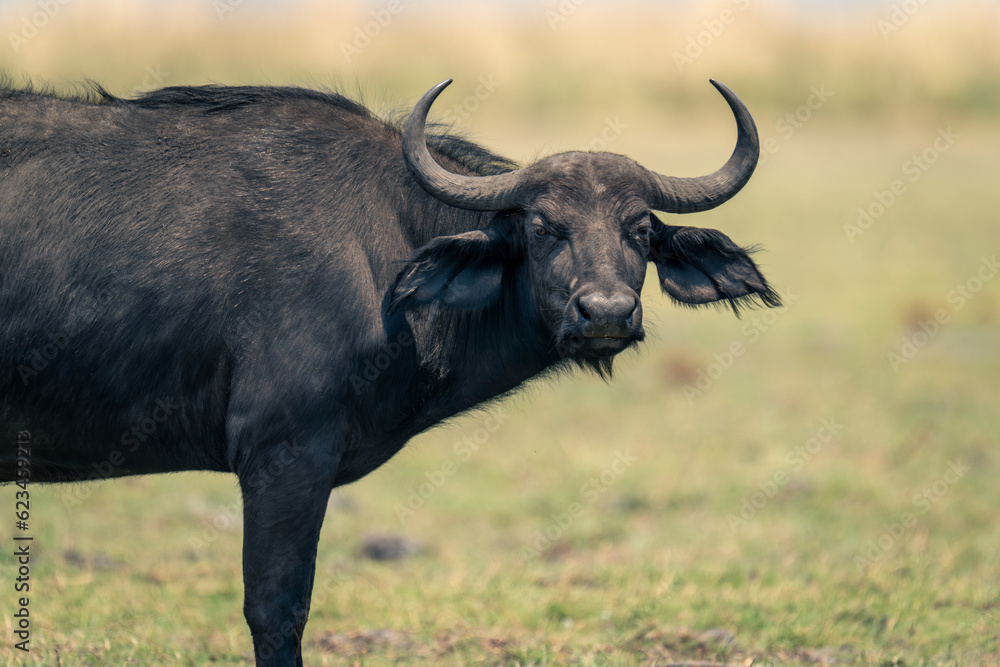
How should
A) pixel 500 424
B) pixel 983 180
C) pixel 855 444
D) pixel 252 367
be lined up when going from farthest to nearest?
1. pixel 983 180
2. pixel 500 424
3. pixel 855 444
4. pixel 252 367

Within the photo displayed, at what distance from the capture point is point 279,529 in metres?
4.82

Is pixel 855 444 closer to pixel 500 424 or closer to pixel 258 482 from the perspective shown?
pixel 500 424

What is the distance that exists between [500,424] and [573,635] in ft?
19.9

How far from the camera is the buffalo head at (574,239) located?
15.0ft

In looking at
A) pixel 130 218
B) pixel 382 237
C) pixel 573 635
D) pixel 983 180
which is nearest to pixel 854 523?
pixel 573 635

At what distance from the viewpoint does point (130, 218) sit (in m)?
4.82
